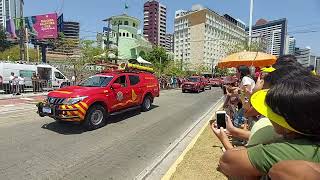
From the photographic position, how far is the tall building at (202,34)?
118688 millimetres

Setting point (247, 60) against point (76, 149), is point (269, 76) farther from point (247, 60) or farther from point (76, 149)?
point (247, 60)

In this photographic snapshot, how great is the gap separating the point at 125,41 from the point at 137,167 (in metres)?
67.4

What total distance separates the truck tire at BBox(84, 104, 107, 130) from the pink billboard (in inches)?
1187

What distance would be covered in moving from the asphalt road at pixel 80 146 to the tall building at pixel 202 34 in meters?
105

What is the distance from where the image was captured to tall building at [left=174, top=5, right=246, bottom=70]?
119 meters

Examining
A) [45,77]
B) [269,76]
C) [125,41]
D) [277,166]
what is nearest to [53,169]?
[269,76]

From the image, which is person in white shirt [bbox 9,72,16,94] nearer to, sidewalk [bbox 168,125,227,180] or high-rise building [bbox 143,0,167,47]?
sidewalk [bbox 168,125,227,180]

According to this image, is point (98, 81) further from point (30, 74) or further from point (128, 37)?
point (128, 37)

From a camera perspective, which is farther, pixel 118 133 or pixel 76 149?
pixel 118 133

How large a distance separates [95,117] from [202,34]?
11314cm

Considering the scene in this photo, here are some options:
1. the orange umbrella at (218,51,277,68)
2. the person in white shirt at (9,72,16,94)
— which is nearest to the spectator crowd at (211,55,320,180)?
the orange umbrella at (218,51,277,68)

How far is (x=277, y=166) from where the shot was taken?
4.84ft

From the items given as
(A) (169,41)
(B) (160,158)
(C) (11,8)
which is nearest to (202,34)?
(A) (169,41)

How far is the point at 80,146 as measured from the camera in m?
7.07
